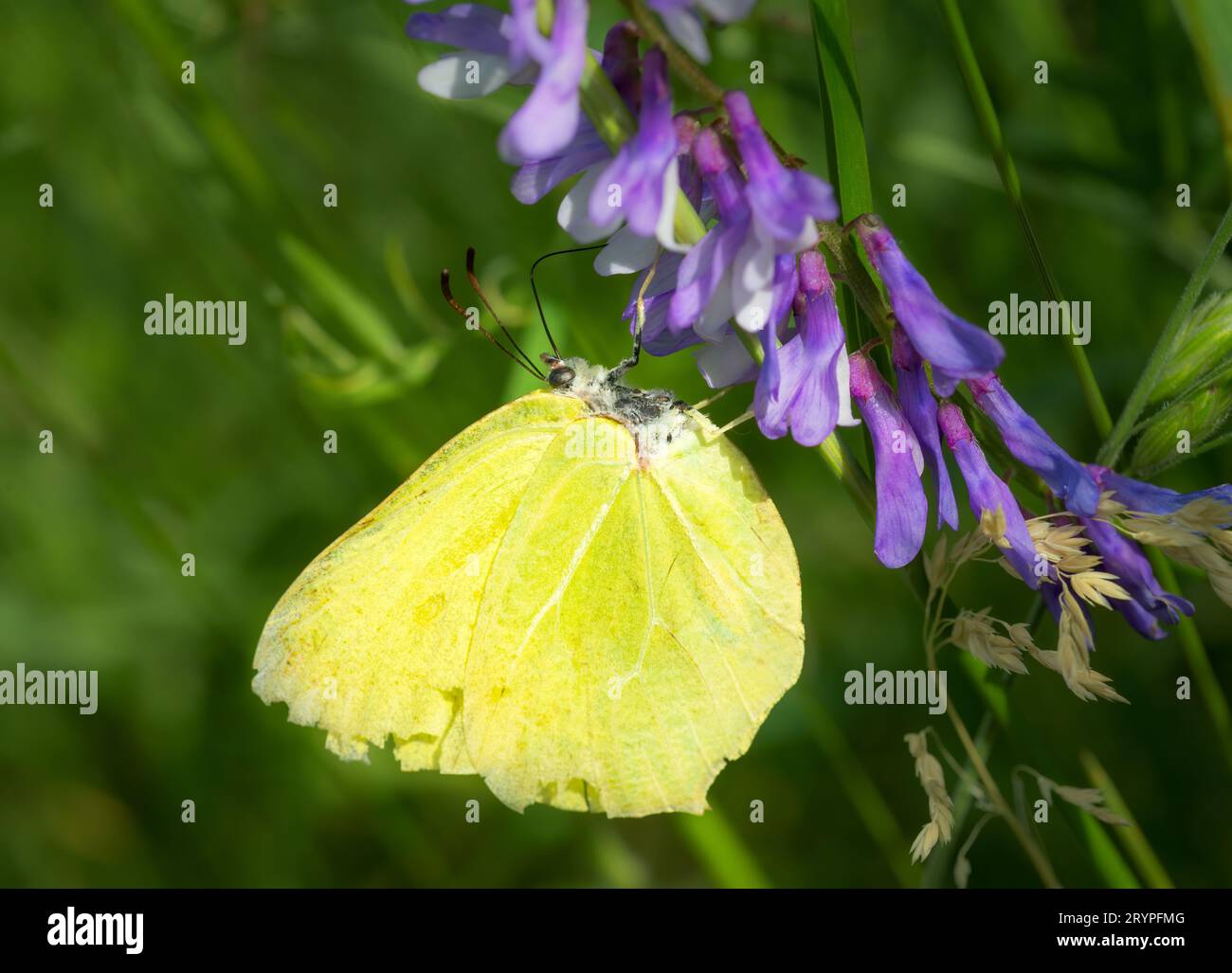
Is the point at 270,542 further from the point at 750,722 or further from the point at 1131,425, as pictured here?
the point at 1131,425

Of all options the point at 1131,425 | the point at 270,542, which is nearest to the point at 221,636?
the point at 270,542

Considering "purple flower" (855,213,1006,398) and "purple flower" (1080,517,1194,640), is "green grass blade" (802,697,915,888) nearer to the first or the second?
"purple flower" (1080,517,1194,640)

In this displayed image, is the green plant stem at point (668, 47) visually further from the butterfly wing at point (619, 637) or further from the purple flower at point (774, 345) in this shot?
the butterfly wing at point (619, 637)

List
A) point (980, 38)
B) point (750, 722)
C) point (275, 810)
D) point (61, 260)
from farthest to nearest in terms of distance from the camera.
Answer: point (61, 260), point (275, 810), point (980, 38), point (750, 722)

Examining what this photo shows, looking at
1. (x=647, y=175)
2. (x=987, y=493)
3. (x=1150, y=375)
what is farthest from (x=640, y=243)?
(x=1150, y=375)

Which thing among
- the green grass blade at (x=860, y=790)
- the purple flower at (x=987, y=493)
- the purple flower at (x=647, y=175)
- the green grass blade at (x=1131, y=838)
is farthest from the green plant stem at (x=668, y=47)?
the green grass blade at (x=860, y=790)
